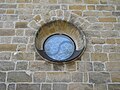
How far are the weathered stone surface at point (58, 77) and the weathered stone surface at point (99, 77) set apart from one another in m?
0.38

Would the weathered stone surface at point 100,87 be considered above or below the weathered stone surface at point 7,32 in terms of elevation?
below

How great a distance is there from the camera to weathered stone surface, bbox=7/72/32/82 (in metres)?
4.29

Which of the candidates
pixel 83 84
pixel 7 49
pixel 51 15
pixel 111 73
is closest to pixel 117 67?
pixel 111 73

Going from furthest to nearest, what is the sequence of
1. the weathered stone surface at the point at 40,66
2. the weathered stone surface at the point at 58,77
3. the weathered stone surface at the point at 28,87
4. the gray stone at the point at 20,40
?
1. the gray stone at the point at 20,40
2. the weathered stone surface at the point at 40,66
3. the weathered stone surface at the point at 58,77
4. the weathered stone surface at the point at 28,87

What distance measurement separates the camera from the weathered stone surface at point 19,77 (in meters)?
4.29

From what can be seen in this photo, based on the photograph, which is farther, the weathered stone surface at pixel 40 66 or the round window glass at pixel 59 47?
the round window glass at pixel 59 47

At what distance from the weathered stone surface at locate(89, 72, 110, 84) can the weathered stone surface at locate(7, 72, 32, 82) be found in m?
1.02

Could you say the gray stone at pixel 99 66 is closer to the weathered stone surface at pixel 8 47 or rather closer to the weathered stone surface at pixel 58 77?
the weathered stone surface at pixel 58 77

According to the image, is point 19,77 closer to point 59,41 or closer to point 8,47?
point 8,47

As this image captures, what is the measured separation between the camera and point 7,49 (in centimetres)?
463

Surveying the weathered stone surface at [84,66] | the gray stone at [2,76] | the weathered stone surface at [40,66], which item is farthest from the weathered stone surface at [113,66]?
the gray stone at [2,76]

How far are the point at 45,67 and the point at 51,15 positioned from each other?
116 cm

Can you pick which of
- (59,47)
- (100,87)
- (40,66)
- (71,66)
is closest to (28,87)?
(40,66)

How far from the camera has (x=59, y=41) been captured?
498 cm
